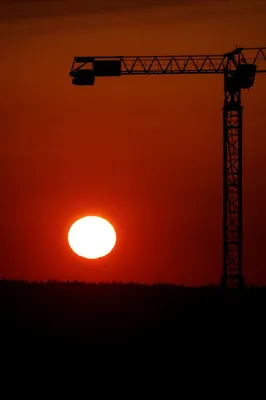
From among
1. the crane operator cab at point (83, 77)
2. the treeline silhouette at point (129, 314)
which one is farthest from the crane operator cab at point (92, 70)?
the treeline silhouette at point (129, 314)

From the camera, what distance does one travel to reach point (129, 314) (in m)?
15.2

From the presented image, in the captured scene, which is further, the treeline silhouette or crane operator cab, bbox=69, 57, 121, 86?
crane operator cab, bbox=69, 57, 121, 86

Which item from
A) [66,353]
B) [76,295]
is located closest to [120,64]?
[76,295]

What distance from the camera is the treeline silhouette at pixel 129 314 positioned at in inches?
544

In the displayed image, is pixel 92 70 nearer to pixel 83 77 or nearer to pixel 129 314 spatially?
pixel 83 77

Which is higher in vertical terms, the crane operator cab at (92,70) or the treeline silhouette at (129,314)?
the crane operator cab at (92,70)

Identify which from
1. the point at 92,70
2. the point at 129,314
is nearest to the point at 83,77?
the point at 92,70

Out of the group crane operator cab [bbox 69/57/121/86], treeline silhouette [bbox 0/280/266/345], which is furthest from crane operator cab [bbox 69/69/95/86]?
treeline silhouette [bbox 0/280/266/345]

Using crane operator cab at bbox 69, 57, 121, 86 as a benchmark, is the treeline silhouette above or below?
below

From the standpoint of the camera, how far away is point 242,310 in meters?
15.3

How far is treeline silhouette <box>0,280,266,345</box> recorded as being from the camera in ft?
45.3

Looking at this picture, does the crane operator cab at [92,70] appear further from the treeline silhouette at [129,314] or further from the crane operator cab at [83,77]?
the treeline silhouette at [129,314]

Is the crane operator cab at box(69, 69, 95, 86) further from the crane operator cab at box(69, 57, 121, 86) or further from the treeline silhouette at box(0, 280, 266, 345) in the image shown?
the treeline silhouette at box(0, 280, 266, 345)

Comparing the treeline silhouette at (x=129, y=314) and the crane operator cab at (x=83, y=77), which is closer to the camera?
the treeline silhouette at (x=129, y=314)
